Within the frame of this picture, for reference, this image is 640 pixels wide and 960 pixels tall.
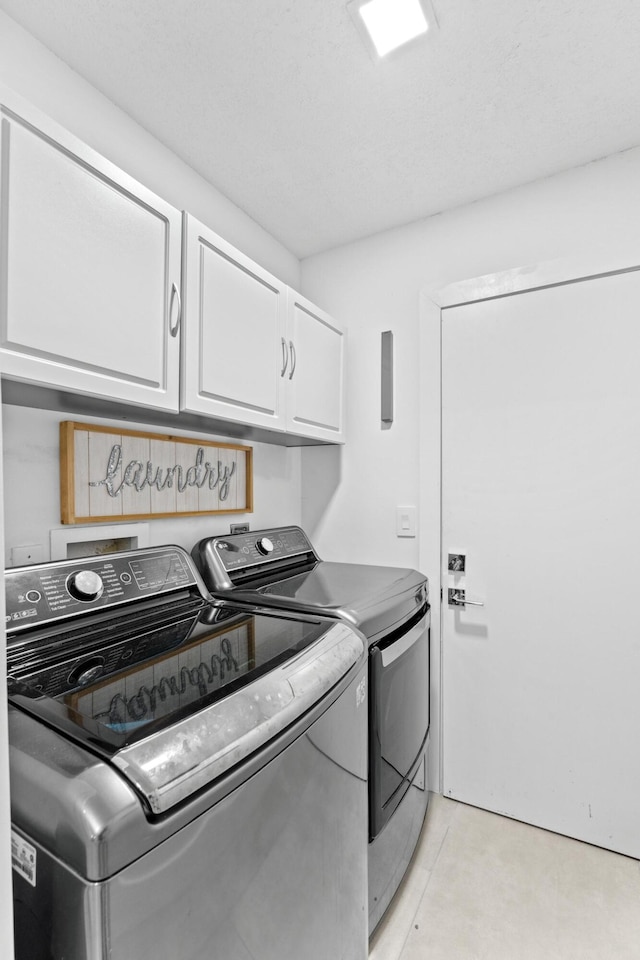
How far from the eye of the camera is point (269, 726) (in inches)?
32.9

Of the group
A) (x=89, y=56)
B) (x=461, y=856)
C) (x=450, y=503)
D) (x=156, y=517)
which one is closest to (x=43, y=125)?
(x=89, y=56)

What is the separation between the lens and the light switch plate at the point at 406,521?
7.06 feet

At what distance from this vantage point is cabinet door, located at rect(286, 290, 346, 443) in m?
1.90

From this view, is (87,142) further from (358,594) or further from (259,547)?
(358,594)

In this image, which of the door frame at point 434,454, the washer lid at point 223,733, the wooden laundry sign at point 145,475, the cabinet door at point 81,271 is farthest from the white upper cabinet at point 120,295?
the washer lid at point 223,733

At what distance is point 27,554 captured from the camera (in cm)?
128

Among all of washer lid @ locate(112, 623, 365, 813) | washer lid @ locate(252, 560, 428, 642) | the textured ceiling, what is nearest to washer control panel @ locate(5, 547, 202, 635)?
washer lid @ locate(252, 560, 428, 642)

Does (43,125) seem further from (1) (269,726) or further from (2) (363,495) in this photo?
(2) (363,495)

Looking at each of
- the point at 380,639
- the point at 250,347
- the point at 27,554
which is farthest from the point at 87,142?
the point at 380,639

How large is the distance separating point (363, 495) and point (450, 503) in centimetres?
43

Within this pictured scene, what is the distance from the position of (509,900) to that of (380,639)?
981 mm

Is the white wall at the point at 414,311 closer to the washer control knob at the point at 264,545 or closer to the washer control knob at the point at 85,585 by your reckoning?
the washer control knob at the point at 264,545

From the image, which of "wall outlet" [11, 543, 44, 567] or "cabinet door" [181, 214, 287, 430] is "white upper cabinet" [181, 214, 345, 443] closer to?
"cabinet door" [181, 214, 287, 430]

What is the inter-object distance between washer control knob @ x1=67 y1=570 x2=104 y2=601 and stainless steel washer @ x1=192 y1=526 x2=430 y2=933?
1.49ft
